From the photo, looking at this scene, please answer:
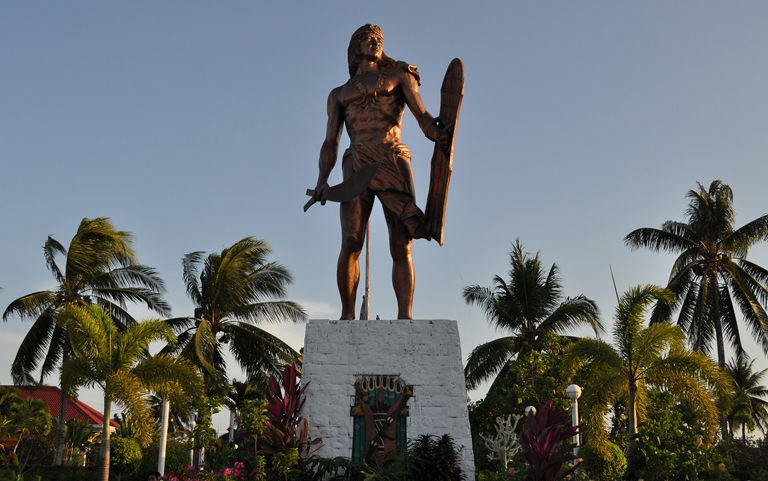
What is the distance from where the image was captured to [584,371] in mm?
21047

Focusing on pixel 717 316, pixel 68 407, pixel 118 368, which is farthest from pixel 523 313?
pixel 68 407

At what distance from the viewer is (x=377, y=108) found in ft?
24.4

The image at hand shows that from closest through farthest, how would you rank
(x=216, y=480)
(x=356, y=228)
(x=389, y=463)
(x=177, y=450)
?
(x=216, y=480) → (x=389, y=463) → (x=356, y=228) → (x=177, y=450)

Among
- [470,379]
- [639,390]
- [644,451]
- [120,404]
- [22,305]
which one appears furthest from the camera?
[470,379]

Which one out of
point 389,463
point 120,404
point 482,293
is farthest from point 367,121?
point 482,293

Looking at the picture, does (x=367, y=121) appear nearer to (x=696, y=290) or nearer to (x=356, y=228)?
(x=356, y=228)

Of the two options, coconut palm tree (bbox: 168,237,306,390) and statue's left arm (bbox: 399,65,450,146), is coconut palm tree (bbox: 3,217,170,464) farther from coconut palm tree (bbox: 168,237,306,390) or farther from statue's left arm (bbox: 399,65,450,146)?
statue's left arm (bbox: 399,65,450,146)

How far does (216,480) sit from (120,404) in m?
8.22

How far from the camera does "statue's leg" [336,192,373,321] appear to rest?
23.9 ft

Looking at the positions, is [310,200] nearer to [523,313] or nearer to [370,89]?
[370,89]

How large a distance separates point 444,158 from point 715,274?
18672 millimetres

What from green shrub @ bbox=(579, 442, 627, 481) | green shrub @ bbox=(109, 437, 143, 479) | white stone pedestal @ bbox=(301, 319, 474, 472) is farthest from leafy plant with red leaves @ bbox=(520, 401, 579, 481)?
green shrub @ bbox=(109, 437, 143, 479)

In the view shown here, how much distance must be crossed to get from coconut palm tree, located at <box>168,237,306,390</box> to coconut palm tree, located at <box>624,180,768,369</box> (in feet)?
38.6

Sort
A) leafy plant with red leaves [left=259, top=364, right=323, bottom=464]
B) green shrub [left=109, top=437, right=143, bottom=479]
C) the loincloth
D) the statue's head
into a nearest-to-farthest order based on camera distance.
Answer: leafy plant with red leaves [left=259, top=364, right=323, bottom=464]
the loincloth
the statue's head
green shrub [left=109, top=437, right=143, bottom=479]
